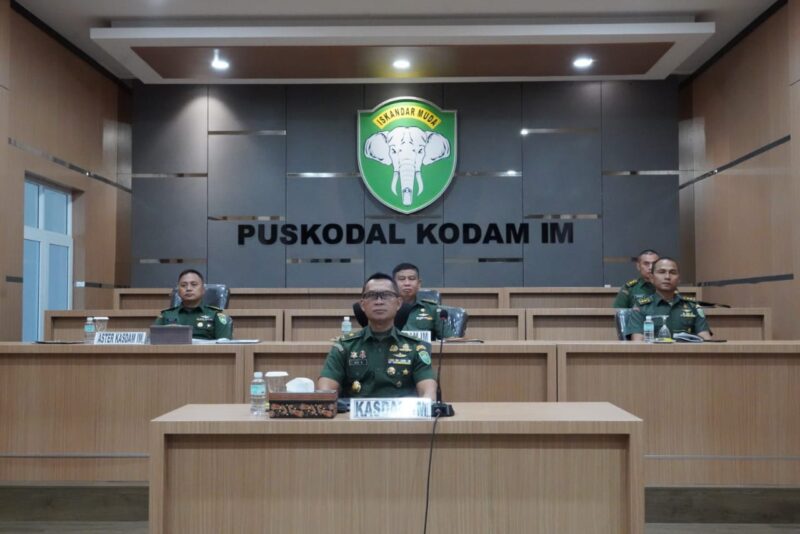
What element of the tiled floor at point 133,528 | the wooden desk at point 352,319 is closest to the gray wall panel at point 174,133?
the wooden desk at point 352,319

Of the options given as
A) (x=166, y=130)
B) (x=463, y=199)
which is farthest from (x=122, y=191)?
(x=463, y=199)

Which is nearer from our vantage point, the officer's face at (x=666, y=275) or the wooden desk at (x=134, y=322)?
the officer's face at (x=666, y=275)

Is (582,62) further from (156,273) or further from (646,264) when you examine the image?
(156,273)

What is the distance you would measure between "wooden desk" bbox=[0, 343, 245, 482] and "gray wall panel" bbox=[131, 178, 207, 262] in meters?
3.96

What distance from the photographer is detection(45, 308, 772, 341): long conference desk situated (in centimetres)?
524

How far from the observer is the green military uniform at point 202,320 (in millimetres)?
4598

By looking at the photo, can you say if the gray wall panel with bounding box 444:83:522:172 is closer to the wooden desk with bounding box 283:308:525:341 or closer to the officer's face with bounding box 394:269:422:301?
the wooden desk with bounding box 283:308:525:341

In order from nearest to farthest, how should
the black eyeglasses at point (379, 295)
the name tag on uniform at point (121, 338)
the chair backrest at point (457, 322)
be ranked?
1. the black eyeglasses at point (379, 295)
2. the name tag on uniform at point (121, 338)
3. the chair backrest at point (457, 322)

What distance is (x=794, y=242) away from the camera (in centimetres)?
526

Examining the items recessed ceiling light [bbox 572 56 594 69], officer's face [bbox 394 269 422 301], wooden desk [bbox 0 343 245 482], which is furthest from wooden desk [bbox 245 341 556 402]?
recessed ceiling light [bbox 572 56 594 69]

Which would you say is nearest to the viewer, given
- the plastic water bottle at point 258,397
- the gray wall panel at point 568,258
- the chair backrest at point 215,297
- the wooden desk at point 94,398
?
the plastic water bottle at point 258,397

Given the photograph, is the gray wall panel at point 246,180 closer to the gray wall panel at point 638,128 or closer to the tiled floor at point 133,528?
the gray wall panel at point 638,128

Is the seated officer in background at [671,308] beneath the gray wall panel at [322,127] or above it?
beneath

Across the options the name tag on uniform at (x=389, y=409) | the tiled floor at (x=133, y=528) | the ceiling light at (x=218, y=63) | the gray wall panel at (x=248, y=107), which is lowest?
the tiled floor at (x=133, y=528)
